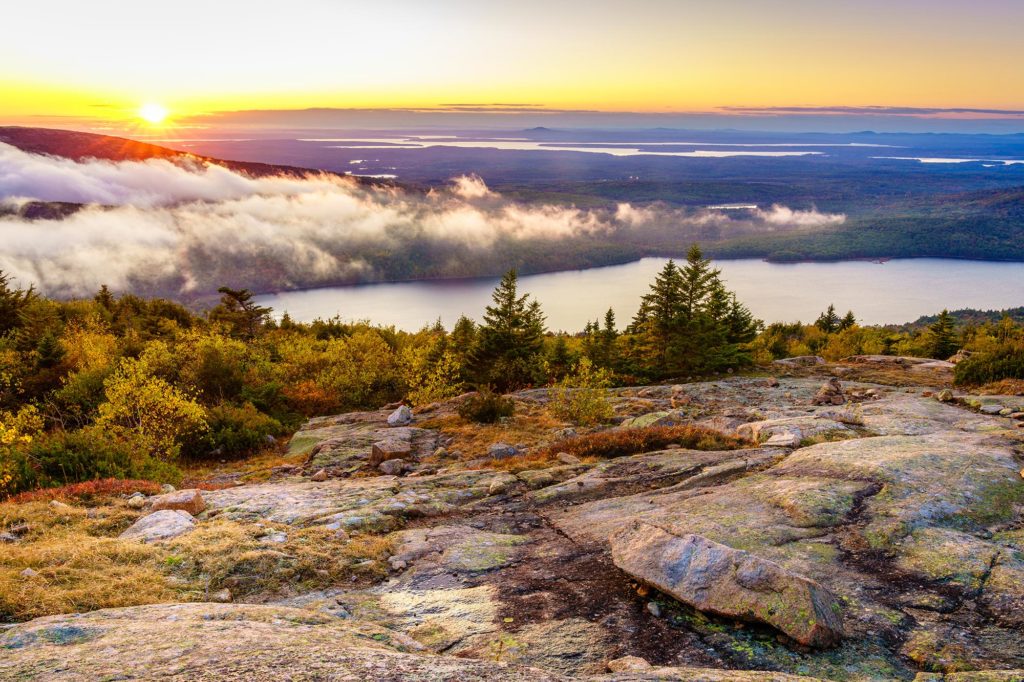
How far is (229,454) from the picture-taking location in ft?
83.1

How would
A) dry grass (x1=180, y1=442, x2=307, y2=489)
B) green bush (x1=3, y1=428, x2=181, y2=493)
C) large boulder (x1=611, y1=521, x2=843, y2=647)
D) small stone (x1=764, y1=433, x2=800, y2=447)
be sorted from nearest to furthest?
large boulder (x1=611, y1=521, x2=843, y2=647), green bush (x1=3, y1=428, x2=181, y2=493), small stone (x1=764, y1=433, x2=800, y2=447), dry grass (x1=180, y1=442, x2=307, y2=489)

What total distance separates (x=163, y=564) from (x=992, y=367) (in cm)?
3453

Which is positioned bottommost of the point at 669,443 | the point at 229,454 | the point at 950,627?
the point at 229,454

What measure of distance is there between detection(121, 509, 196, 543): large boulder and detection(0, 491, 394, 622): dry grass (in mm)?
428

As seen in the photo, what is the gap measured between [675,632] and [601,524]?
3958 millimetres

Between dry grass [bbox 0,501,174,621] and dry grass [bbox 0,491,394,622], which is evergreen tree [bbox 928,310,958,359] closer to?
dry grass [bbox 0,491,394,622]

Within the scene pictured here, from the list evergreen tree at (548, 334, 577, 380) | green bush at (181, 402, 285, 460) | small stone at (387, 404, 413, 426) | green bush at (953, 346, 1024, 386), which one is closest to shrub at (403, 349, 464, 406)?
small stone at (387, 404, 413, 426)

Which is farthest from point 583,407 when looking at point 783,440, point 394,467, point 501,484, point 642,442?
point 501,484

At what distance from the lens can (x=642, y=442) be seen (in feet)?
57.7

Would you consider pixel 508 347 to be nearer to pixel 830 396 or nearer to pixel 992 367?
pixel 830 396

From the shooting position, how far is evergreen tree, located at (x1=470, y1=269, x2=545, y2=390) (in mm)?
37812

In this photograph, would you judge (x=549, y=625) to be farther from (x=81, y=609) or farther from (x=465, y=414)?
(x=465, y=414)

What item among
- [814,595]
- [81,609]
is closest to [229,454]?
[81,609]

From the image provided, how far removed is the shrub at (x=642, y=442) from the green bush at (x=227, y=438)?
1507 centimetres
